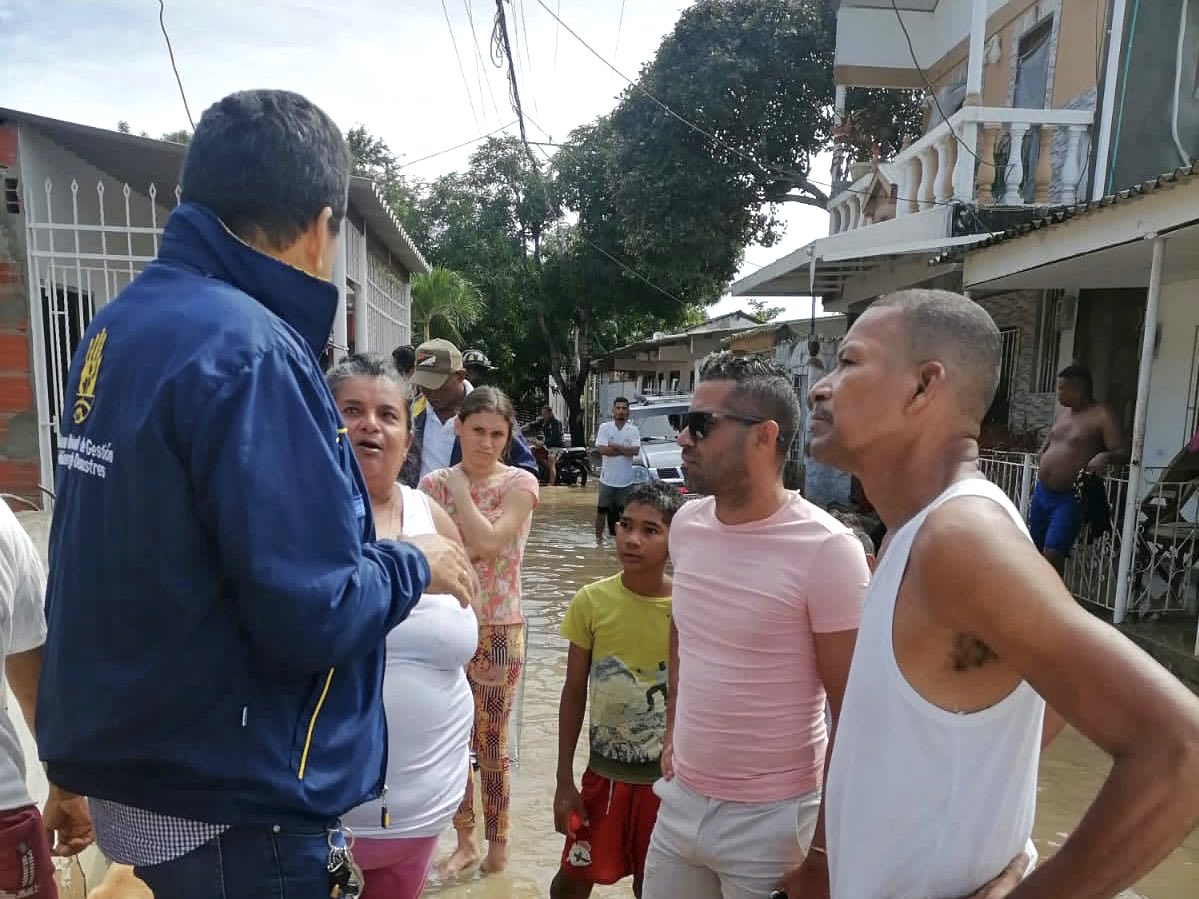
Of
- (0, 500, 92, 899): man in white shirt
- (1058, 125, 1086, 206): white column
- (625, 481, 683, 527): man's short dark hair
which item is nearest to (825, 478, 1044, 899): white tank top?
(625, 481, 683, 527): man's short dark hair

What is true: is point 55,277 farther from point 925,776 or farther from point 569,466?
point 569,466

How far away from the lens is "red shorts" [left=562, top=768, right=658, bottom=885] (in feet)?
8.30

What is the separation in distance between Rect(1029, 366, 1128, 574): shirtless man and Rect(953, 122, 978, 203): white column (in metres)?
2.95

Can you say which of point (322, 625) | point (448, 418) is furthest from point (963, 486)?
point (448, 418)

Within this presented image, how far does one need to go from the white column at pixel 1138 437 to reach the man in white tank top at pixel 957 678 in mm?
4952

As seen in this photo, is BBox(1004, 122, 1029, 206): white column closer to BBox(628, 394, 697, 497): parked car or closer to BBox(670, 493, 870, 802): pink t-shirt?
BBox(628, 394, 697, 497): parked car

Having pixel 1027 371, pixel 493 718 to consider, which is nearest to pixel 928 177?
pixel 1027 371

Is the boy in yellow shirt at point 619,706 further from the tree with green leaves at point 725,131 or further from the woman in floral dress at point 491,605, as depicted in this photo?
the tree with green leaves at point 725,131

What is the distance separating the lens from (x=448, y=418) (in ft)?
14.7

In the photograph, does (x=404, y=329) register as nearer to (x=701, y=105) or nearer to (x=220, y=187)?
(x=701, y=105)

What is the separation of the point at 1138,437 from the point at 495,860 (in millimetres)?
4895

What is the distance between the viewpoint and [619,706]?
2633mm

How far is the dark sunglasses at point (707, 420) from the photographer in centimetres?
221

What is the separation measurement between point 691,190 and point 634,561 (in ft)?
46.3
